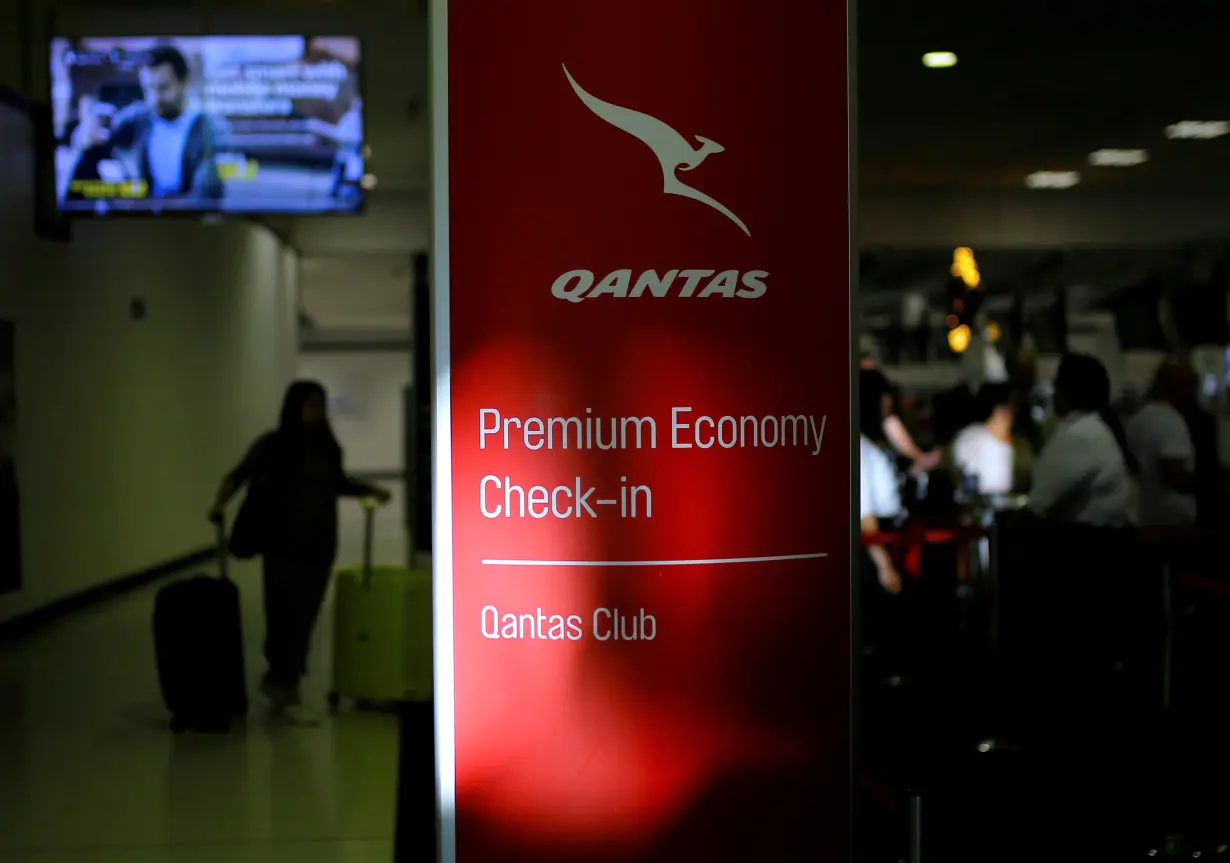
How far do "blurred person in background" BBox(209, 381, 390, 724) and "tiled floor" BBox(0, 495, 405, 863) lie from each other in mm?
277

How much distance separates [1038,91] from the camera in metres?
9.93

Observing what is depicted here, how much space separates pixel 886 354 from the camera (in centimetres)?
1806

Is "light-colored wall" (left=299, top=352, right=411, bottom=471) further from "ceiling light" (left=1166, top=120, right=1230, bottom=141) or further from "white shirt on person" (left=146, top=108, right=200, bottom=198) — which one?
"white shirt on person" (left=146, top=108, right=200, bottom=198)

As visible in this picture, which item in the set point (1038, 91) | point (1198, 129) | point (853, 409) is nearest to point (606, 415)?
point (853, 409)

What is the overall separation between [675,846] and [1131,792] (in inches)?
120

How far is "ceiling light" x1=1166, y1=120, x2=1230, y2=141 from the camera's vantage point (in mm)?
11211

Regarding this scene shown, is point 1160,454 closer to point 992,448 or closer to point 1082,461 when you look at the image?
point 1082,461

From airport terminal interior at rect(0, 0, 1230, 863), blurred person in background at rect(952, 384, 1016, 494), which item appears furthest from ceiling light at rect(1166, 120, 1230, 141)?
blurred person in background at rect(952, 384, 1016, 494)

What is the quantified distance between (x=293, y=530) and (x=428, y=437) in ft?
7.05

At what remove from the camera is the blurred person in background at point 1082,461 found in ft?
16.9

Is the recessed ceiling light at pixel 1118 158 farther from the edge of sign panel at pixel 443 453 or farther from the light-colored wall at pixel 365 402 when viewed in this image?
the light-colored wall at pixel 365 402

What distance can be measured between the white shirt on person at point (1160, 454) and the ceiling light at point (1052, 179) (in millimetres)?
7409

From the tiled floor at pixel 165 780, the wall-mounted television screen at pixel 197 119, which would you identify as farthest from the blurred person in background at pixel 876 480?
the wall-mounted television screen at pixel 197 119

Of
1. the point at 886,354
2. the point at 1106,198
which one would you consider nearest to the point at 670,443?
the point at 1106,198
